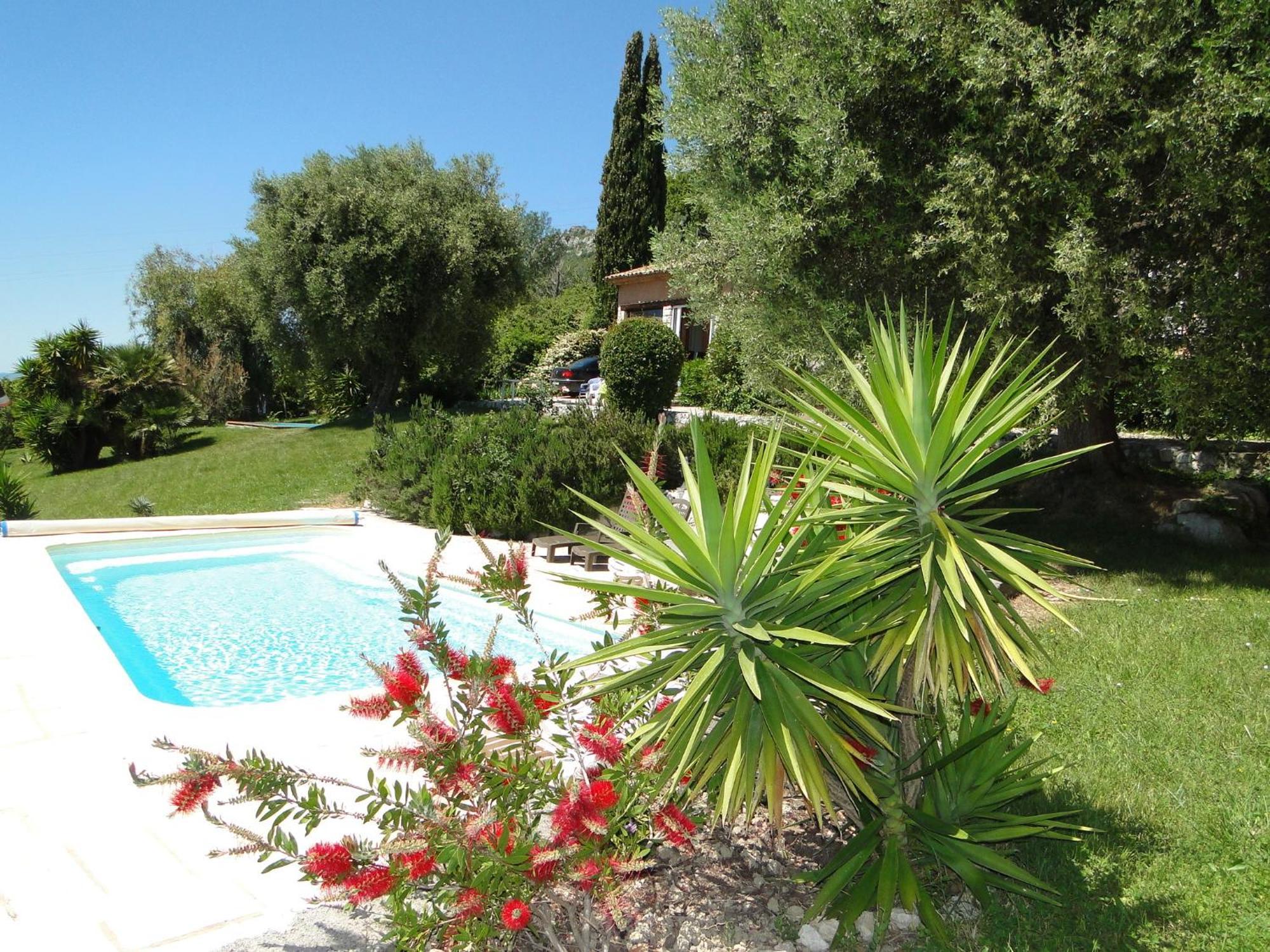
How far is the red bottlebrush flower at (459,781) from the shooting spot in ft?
9.09

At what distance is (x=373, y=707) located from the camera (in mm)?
2801

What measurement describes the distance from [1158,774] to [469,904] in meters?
3.87

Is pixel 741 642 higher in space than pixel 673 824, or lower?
higher

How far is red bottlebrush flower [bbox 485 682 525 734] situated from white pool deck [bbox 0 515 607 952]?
22.1 inches

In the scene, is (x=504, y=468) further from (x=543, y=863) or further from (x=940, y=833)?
(x=543, y=863)

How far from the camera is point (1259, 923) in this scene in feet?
10.6

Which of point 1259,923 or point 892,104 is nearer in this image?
point 1259,923

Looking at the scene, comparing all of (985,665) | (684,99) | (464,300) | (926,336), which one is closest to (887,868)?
(985,665)

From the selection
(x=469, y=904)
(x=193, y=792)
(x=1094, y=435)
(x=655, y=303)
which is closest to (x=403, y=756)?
(x=469, y=904)

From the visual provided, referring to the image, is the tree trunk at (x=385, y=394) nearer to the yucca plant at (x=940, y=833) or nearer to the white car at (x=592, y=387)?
the white car at (x=592, y=387)

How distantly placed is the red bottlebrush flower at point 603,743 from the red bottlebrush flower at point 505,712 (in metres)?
0.27

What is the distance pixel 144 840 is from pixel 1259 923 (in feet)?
15.8

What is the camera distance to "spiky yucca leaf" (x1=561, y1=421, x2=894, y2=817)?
266 cm

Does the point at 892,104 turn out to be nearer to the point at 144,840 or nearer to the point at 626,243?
the point at 144,840
